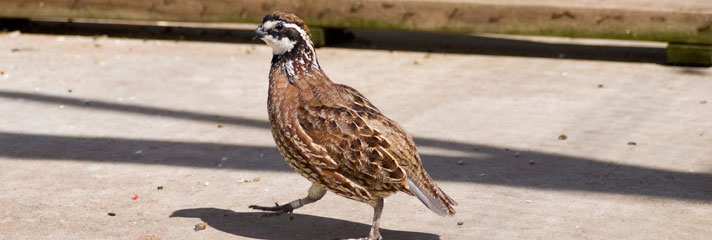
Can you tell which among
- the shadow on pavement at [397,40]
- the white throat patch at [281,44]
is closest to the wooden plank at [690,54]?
the shadow on pavement at [397,40]

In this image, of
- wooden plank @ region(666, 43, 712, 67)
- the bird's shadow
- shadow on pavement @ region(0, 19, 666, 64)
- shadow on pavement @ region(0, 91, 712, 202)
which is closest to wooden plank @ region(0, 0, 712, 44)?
wooden plank @ region(666, 43, 712, 67)

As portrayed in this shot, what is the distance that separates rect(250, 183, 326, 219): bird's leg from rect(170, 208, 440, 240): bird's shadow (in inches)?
1.9

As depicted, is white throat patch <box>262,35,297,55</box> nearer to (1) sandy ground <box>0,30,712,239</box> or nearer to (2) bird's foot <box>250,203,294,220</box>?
(2) bird's foot <box>250,203,294,220</box>

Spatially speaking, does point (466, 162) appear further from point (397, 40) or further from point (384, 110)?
point (397, 40)

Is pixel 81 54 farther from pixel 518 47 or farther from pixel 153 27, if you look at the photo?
pixel 518 47

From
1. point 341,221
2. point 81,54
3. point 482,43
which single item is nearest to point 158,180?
point 341,221

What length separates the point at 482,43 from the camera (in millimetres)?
10578

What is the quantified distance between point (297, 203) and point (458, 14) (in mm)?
4619

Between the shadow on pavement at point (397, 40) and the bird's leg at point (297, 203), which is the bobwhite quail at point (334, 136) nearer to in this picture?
the bird's leg at point (297, 203)

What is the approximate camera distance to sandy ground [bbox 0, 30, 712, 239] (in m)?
5.48

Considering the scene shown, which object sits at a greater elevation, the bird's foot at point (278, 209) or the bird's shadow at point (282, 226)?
the bird's foot at point (278, 209)

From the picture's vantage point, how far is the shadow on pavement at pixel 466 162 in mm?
6098

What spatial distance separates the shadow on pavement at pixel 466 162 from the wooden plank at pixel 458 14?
8.89 ft

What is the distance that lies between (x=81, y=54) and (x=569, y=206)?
19.7ft
